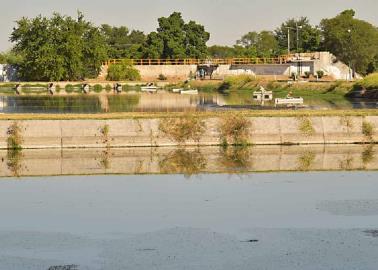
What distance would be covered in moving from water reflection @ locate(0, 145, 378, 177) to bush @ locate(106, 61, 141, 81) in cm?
9278

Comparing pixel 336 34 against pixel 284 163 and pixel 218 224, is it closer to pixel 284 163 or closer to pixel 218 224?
pixel 284 163

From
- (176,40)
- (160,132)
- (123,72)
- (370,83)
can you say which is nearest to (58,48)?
(123,72)

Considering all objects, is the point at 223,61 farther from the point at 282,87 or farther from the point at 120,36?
the point at 120,36

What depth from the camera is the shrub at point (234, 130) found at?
38625 millimetres

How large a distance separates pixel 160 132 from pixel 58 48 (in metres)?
93.0

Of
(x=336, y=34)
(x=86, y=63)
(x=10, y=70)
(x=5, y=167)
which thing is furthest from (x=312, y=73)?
(x=5, y=167)

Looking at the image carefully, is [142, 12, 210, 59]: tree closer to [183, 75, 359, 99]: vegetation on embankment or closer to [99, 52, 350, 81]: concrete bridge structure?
[99, 52, 350, 81]: concrete bridge structure

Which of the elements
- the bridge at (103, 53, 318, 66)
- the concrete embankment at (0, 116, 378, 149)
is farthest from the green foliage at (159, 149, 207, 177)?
the bridge at (103, 53, 318, 66)

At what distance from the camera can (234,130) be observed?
128 ft

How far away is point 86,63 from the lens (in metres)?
132

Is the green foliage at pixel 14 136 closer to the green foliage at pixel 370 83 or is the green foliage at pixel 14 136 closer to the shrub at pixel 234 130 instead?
the shrub at pixel 234 130

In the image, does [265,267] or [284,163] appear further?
[284,163]

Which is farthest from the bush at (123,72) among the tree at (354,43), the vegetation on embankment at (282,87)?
the tree at (354,43)

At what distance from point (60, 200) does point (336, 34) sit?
107m
